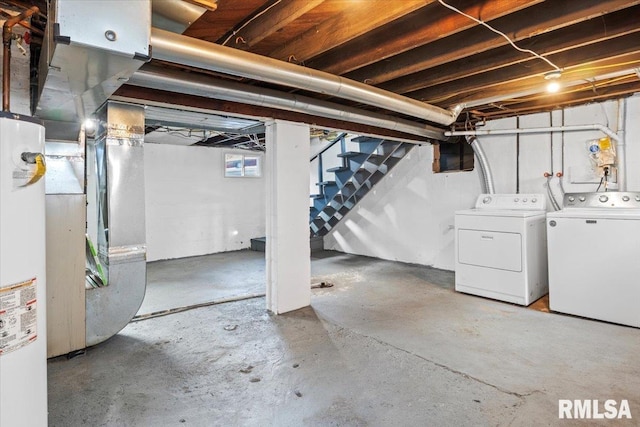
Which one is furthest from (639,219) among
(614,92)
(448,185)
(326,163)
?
(326,163)

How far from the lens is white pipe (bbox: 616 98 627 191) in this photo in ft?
11.2

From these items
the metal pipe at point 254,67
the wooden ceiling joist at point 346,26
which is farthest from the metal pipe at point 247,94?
the metal pipe at point 254,67

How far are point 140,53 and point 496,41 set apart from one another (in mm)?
1978

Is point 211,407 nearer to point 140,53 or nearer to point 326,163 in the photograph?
point 140,53

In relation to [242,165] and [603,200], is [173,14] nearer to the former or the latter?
[603,200]

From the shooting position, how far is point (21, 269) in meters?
1.19

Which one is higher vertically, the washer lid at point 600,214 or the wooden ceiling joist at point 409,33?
the wooden ceiling joist at point 409,33

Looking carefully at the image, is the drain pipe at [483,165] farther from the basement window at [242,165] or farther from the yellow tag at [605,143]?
the basement window at [242,165]

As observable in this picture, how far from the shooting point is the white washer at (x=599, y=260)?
2.88m

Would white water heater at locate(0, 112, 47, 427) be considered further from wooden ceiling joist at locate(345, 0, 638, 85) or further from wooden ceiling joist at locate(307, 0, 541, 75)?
wooden ceiling joist at locate(345, 0, 638, 85)

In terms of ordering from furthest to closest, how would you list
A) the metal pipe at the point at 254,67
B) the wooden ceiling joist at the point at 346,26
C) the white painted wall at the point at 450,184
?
the white painted wall at the point at 450,184 → the wooden ceiling joist at the point at 346,26 → the metal pipe at the point at 254,67

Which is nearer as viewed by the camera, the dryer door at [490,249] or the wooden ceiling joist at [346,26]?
the wooden ceiling joist at [346,26]

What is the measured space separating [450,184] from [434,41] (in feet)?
9.41

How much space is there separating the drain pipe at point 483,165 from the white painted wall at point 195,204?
Answer: 4.18 metres
